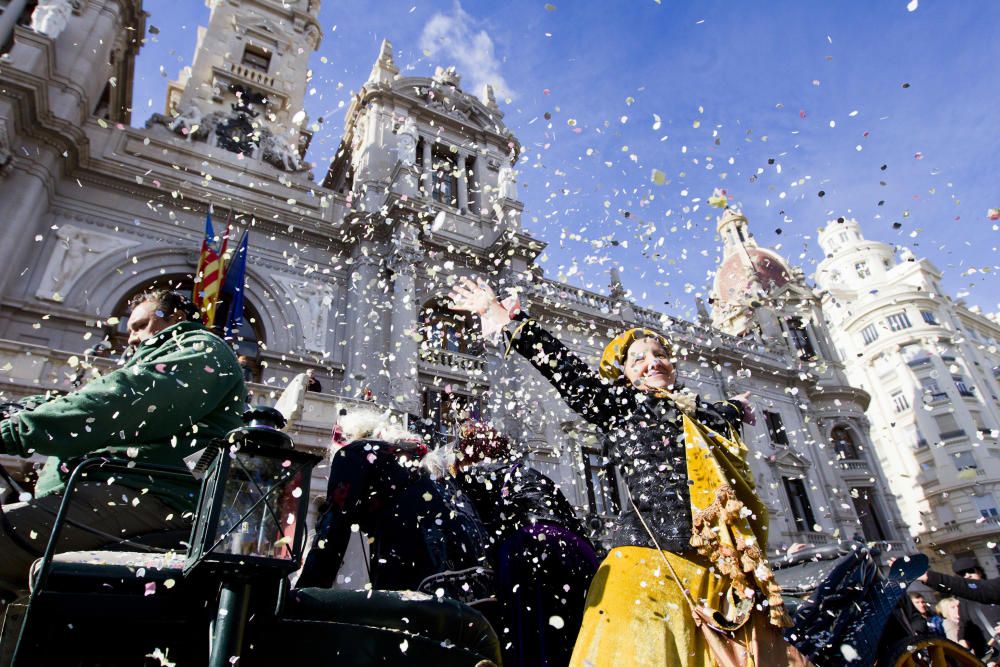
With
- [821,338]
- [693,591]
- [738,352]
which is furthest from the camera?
[821,338]

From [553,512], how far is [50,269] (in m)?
11.2

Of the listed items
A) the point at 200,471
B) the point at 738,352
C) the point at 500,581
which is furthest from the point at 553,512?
the point at 738,352

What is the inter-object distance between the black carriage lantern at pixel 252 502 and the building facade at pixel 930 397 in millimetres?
37802

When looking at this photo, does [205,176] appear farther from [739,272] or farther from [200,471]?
[739,272]

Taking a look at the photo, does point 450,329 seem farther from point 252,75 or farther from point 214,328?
point 252,75

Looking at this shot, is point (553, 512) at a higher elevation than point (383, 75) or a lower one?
lower

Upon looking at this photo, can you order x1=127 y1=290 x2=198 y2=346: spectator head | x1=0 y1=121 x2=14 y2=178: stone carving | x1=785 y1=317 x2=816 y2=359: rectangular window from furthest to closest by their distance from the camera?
x1=785 y1=317 x2=816 y2=359: rectangular window, x1=0 y1=121 x2=14 y2=178: stone carving, x1=127 y1=290 x2=198 y2=346: spectator head

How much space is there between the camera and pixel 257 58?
1848 centimetres

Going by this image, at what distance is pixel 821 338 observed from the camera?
84.3ft

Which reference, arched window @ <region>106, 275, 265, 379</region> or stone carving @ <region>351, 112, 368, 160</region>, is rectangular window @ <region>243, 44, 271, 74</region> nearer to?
stone carving @ <region>351, 112, 368, 160</region>

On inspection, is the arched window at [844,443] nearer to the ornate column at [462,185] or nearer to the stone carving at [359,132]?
the ornate column at [462,185]

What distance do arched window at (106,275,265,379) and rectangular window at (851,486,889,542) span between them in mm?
21464

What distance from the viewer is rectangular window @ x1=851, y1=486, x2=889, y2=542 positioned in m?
21.1

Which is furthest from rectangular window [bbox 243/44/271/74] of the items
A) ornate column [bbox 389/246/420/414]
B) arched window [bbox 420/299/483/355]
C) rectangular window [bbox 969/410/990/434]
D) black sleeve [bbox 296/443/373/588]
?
rectangular window [bbox 969/410/990/434]
